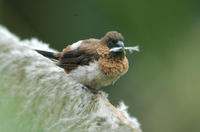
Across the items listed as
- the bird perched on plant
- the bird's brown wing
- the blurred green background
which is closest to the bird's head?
the bird perched on plant

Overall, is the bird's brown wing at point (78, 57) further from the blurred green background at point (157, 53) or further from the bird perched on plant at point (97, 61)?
the blurred green background at point (157, 53)

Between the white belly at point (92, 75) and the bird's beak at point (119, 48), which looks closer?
the white belly at point (92, 75)

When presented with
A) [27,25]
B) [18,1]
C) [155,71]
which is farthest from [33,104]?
[18,1]

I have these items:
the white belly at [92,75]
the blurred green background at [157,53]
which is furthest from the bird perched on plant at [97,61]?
the blurred green background at [157,53]

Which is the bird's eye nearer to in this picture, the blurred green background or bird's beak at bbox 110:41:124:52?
bird's beak at bbox 110:41:124:52

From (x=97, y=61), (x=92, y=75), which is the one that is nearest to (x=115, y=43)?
(x=97, y=61)

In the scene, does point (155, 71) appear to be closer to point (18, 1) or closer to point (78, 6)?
point (78, 6)

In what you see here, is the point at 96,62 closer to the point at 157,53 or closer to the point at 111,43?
the point at 111,43
